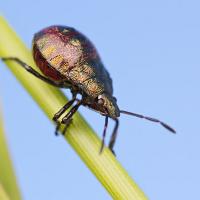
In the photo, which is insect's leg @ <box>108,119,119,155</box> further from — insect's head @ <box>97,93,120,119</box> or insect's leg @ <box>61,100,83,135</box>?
insect's leg @ <box>61,100,83,135</box>

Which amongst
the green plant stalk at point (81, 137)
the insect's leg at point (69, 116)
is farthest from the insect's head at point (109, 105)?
the green plant stalk at point (81, 137)

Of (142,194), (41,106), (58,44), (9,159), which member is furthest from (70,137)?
(58,44)

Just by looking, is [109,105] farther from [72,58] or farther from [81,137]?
[81,137]

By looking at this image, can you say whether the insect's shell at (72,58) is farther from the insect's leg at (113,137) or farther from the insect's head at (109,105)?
the insect's leg at (113,137)

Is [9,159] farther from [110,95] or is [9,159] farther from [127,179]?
[110,95]

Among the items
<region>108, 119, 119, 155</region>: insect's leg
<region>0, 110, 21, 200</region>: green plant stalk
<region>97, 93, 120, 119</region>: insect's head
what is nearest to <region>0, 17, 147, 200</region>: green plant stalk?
<region>0, 110, 21, 200</region>: green plant stalk

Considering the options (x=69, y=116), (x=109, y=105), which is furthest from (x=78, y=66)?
(x=69, y=116)
